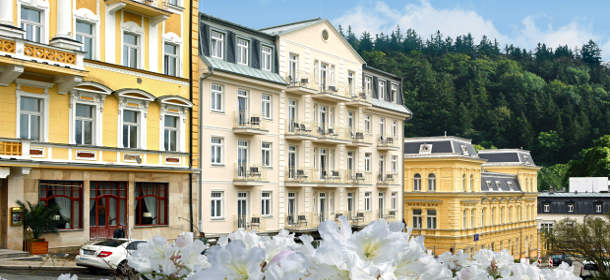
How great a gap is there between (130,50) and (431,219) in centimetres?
4055

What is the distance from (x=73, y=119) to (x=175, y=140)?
5561 millimetres

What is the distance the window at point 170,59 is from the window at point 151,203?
204 inches

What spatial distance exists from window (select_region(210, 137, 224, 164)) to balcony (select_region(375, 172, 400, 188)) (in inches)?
619

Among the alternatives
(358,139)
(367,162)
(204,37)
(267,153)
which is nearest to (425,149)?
(367,162)

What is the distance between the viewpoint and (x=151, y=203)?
1168 inches

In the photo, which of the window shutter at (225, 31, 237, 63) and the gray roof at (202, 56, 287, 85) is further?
the window shutter at (225, 31, 237, 63)

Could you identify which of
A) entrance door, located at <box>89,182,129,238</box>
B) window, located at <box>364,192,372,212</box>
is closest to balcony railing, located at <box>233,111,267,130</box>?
entrance door, located at <box>89,182,129,238</box>

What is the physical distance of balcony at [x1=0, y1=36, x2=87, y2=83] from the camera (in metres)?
23.0

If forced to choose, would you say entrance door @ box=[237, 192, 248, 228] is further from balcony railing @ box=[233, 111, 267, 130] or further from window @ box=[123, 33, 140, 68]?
window @ box=[123, 33, 140, 68]

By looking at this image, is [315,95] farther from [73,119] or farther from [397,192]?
[73,119]

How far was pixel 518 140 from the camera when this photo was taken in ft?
424

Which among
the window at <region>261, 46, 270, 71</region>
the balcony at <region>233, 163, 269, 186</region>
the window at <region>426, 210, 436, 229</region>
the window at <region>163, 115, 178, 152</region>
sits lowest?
the window at <region>426, 210, 436, 229</region>

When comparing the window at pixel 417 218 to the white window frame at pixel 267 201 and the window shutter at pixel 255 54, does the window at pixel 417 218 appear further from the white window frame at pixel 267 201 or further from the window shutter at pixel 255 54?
the window shutter at pixel 255 54

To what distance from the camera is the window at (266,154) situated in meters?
35.9
